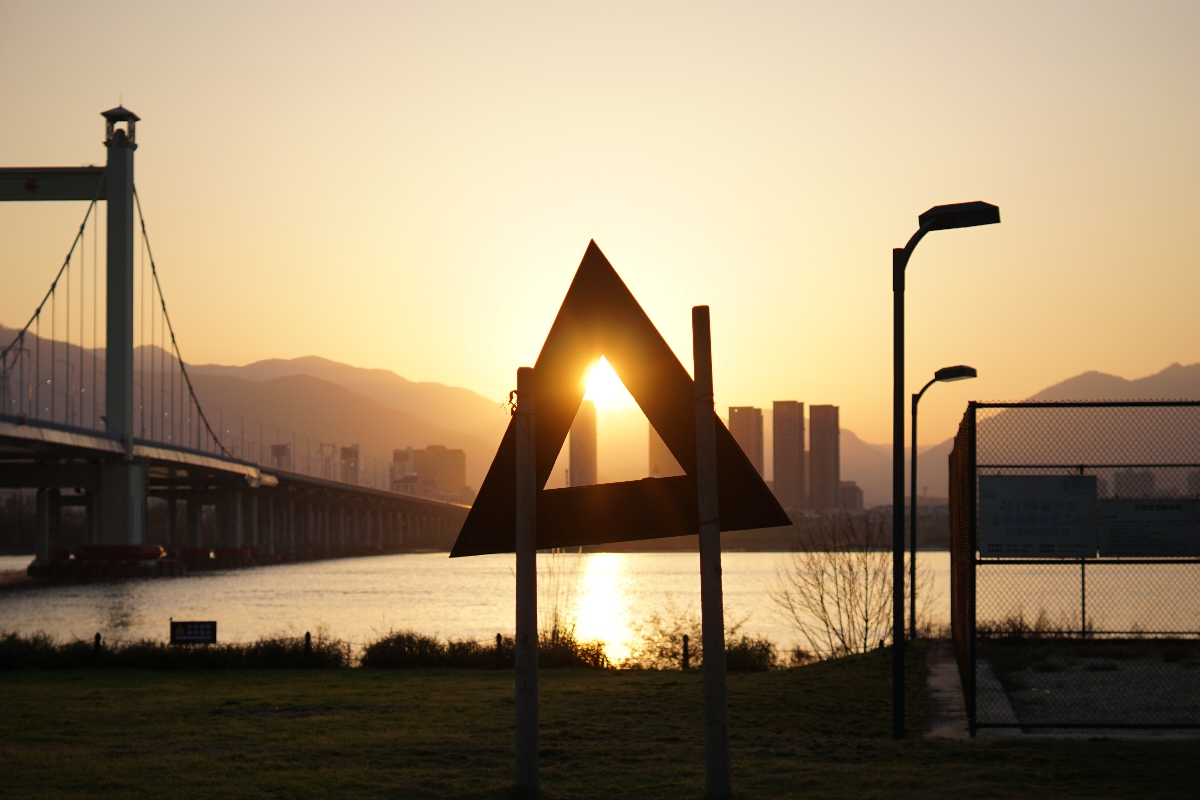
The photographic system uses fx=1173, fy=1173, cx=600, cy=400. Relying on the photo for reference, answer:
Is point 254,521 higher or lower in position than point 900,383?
lower

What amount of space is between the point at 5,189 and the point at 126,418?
19.8 meters

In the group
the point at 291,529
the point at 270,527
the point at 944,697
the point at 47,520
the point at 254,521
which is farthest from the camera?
the point at 291,529

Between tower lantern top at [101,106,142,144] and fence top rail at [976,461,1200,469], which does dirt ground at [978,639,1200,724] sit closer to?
fence top rail at [976,461,1200,469]

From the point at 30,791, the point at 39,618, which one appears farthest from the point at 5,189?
the point at 30,791

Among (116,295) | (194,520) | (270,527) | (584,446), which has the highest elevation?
(116,295)

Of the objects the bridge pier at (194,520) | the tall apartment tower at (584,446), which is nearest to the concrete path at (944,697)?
the tall apartment tower at (584,446)

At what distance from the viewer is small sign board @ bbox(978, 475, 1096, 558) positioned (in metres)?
11.5

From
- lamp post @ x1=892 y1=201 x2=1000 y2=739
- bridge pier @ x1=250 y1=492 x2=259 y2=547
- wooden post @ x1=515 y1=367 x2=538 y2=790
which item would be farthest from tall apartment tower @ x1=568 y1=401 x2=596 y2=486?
bridge pier @ x1=250 y1=492 x2=259 y2=547

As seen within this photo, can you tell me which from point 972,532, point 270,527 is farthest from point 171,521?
point 972,532

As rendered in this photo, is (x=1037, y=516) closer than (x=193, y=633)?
Yes

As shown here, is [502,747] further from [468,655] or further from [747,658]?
[747,658]

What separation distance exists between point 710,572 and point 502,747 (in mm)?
3545

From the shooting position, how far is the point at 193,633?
71.0ft

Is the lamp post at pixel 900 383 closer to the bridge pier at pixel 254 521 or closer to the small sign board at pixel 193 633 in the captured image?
the small sign board at pixel 193 633
